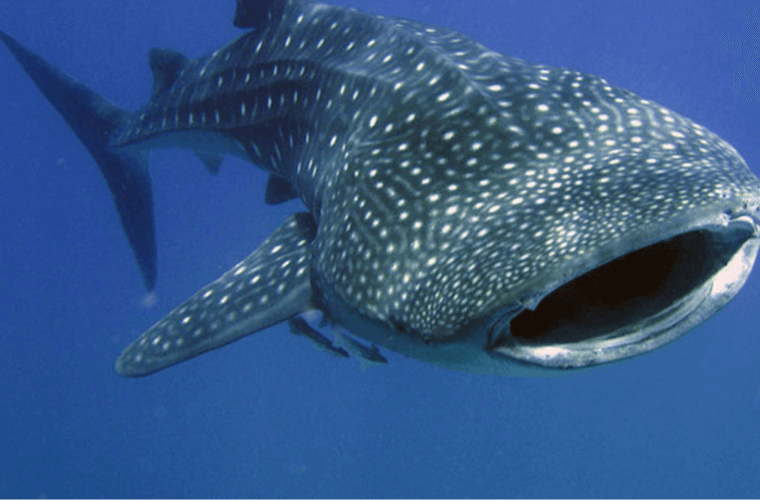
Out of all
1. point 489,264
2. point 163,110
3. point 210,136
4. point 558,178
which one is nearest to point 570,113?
point 558,178

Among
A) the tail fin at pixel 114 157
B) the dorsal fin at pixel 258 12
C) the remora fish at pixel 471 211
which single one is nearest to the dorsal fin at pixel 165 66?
the tail fin at pixel 114 157

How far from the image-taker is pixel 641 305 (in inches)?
112

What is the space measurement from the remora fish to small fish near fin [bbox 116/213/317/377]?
0.05 feet

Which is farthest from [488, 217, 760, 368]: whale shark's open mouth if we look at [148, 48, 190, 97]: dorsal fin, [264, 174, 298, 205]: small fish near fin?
[148, 48, 190, 97]: dorsal fin

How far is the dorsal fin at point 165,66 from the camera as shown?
769cm

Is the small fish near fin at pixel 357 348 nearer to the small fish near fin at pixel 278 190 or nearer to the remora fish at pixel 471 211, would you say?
the remora fish at pixel 471 211

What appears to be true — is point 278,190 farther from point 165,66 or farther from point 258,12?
point 165,66

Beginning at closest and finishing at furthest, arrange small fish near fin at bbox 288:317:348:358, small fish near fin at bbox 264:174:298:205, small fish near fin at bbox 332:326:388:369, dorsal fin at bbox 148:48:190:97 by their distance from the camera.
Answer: small fish near fin at bbox 332:326:388:369 → small fish near fin at bbox 288:317:348:358 → small fish near fin at bbox 264:174:298:205 → dorsal fin at bbox 148:48:190:97

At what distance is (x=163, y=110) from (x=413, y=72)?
4.06m

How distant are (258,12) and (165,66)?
1.86 metres

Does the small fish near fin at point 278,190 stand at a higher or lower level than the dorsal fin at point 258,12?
lower

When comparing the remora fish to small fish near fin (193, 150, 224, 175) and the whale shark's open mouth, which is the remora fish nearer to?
the whale shark's open mouth

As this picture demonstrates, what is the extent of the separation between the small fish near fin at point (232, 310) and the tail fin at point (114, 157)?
3939 mm

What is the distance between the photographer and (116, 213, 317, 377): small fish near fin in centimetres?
426
